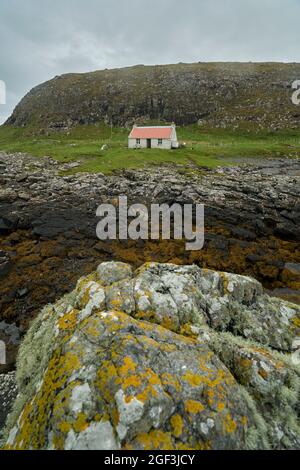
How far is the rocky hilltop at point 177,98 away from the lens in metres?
100

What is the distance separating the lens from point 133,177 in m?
39.3

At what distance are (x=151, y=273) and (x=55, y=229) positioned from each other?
15.7 meters

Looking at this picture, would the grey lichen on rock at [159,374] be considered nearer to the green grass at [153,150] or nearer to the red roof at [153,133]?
the green grass at [153,150]

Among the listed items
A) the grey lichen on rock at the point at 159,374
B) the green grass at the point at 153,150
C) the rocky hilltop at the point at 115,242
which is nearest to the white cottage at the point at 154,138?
the green grass at the point at 153,150

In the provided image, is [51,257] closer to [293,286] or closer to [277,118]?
[293,286]

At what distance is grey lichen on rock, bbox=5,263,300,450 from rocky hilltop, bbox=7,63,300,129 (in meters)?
96.7

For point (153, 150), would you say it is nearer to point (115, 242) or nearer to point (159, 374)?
point (115, 242)

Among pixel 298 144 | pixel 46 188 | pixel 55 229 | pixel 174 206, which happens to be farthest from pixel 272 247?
pixel 298 144

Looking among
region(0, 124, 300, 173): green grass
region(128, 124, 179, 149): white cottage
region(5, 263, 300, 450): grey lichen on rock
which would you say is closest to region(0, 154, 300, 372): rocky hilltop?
region(5, 263, 300, 450): grey lichen on rock

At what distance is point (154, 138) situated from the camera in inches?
2729

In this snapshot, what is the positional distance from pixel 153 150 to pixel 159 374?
6112cm

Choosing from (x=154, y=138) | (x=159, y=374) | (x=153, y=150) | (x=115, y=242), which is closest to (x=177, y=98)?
(x=154, y=138)

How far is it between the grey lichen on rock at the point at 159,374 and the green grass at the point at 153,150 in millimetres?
35142

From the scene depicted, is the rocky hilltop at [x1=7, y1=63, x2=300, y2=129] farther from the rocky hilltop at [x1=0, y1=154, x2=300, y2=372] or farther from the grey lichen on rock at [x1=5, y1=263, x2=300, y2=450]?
the grey lichen on rock at [x1=5, y1=263, x2=300, y2=450]
